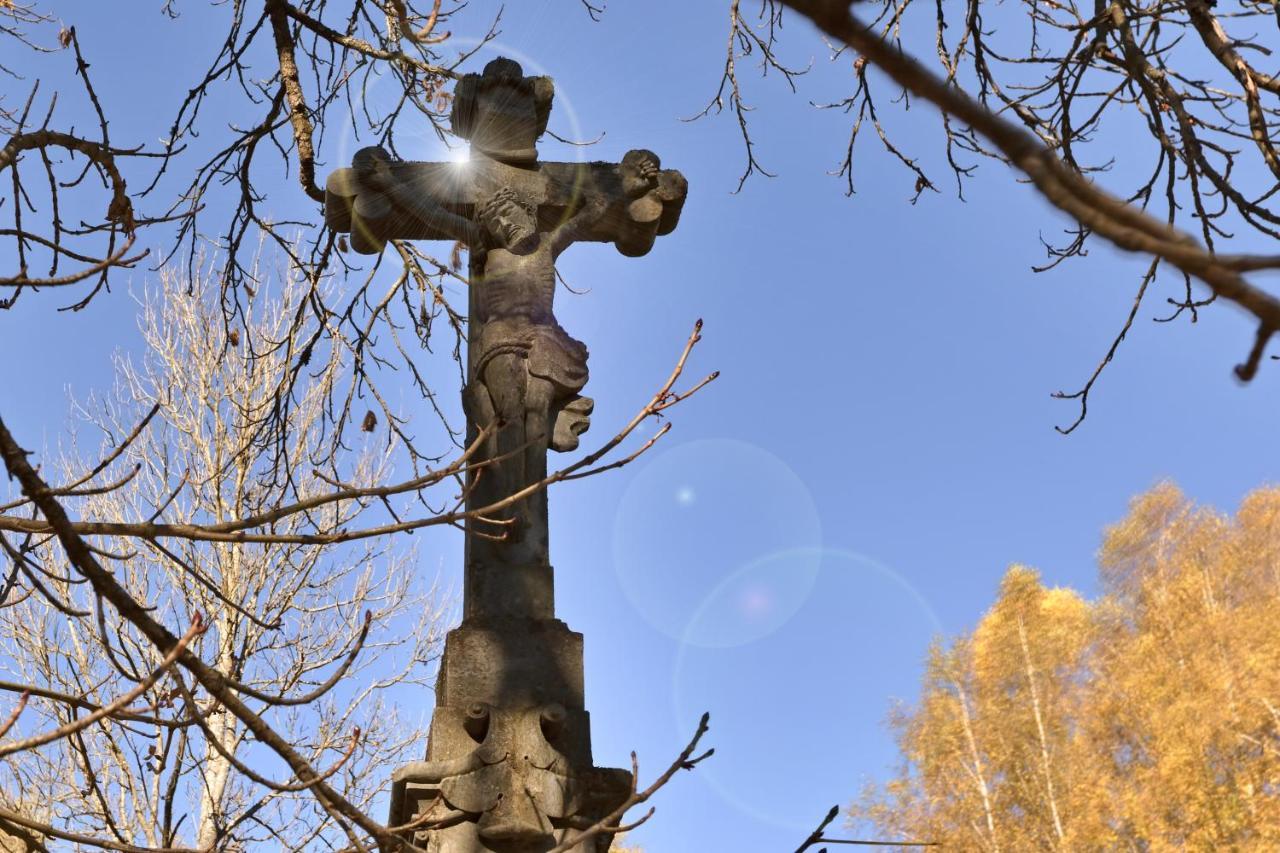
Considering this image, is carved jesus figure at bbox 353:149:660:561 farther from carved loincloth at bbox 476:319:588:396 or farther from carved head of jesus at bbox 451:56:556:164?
carved head of jesus at bbox 451:56:556:164

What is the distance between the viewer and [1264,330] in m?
0.74

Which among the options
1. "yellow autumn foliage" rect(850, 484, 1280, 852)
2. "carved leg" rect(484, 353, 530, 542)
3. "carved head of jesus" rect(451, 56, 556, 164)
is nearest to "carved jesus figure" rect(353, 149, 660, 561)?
"carved leg" rect(484, 353, 530, 542)

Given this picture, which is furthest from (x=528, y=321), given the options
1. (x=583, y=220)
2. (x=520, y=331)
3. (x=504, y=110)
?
(x=504, y=110)

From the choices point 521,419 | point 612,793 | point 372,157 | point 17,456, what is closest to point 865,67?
point 372,157

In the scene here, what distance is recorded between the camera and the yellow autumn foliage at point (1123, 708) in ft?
49.6

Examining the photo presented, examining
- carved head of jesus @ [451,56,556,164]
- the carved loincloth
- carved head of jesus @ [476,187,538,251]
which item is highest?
carved head of jesus @ [451,56,556,164]

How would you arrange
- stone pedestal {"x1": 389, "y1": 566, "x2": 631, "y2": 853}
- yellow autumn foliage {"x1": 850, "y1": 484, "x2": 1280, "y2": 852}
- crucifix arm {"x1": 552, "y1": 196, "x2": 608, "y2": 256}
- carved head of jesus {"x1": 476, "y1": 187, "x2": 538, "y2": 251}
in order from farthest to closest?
yellow autumn foliage {"x1": 850, "y1": 484, "x2": 1280, "y2": 852} < crucifix arm {"x1": 552, "y1": 196, "x2": 608, "y2": 256} < carved head of jesus {"x1": 476, "y1": 187, "x2": 538, "y2": 251} < stone pedestal {"x1": 389, "y1": 566, "x2": 631, "y2": 853}

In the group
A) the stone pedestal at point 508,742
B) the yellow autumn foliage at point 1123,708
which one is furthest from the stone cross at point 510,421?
the yellow autumn foliage at point 1123,708

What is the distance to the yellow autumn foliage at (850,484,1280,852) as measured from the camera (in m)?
15.1

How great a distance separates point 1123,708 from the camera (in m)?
17.5

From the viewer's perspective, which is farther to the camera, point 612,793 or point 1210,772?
point 1210,772

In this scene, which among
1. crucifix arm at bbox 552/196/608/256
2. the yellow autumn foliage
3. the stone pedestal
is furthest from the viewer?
the yellow autumn foliage

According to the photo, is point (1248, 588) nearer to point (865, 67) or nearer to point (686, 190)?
point (865, 67)

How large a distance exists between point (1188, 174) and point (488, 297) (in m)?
2.26
